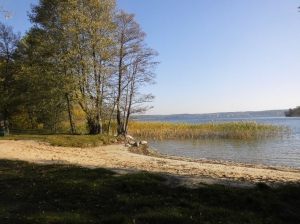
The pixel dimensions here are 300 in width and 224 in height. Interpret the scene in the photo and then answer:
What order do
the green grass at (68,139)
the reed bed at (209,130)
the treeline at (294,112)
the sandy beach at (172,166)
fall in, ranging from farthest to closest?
the treeline at (294,112) < the reed bed at (209,130) < the green grass at (68,139) < the sandy beach at (172,166)

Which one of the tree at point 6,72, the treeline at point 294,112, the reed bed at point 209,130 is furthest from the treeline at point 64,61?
the treeline at point 294,112

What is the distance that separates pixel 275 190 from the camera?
5707 millimetres

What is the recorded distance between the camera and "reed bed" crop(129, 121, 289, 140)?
2825 centimetres

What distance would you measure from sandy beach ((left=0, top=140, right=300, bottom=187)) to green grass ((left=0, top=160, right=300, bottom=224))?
2.50ft

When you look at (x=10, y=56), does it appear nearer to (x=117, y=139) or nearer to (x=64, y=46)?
(x=64, y=46)

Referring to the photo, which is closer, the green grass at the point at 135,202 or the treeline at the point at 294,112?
the green grass at the point at 135,202

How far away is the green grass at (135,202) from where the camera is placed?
4.46m

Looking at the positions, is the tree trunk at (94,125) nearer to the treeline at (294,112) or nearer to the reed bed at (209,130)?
the reed bed at (209,130)

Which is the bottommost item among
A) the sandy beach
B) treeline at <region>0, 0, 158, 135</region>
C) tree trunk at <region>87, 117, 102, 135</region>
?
the sandy beach

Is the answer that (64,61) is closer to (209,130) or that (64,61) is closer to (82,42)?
(82,42)

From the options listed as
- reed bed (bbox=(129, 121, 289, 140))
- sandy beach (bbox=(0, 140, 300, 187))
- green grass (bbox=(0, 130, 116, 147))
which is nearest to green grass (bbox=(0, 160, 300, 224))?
sandy beach (bbox=(0, 140, 300, 187))

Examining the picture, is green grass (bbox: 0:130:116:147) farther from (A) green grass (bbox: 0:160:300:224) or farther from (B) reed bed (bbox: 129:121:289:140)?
(B) reed bed (bbox: 129:121:289:140)

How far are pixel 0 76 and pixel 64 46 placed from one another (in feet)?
18.9

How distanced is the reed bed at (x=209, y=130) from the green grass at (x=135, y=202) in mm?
23033
